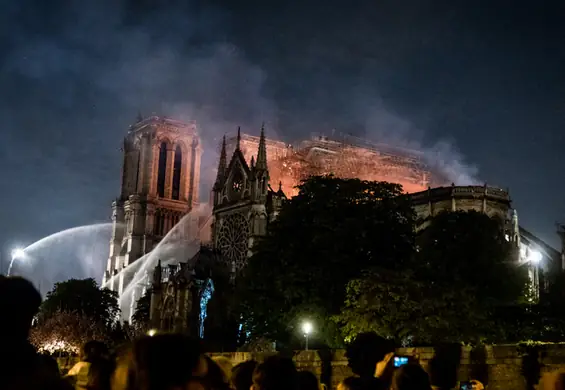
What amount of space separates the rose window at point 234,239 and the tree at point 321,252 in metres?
22.9

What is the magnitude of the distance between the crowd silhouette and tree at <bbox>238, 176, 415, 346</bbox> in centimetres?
2542

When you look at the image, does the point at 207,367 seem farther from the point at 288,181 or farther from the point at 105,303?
the point at 288,181

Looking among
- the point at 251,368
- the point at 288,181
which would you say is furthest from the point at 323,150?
the point at 251,368

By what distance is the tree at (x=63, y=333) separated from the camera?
176ft

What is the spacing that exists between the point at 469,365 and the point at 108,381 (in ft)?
38.1

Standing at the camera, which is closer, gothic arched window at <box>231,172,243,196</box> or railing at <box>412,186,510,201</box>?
railing at <box>412,186,510,201</box>

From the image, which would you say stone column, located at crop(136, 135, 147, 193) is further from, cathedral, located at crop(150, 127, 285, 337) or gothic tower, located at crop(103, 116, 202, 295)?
cathedral, located at crop(150, 127, 285, 337)

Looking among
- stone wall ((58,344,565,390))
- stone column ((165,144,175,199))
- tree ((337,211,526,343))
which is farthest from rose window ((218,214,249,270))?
stone wall ((58,344,565,390))

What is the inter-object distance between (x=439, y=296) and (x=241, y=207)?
118 ft

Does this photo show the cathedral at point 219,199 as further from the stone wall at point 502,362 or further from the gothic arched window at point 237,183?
the stone wall at point 502,362

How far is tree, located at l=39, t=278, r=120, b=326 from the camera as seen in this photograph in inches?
2621

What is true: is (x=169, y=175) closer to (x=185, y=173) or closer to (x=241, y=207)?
(x=185, y=173)

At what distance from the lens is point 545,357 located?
16.3m

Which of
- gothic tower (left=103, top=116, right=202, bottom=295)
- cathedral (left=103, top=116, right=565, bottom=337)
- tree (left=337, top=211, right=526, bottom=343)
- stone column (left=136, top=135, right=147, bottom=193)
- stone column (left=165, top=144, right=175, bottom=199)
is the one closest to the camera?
tree (left=337, top=211, right=526, bottom=343)
